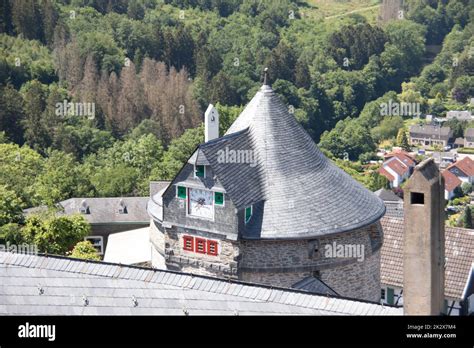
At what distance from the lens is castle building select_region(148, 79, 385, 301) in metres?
45.3

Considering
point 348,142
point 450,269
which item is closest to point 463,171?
point 348,142

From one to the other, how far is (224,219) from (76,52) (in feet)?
400

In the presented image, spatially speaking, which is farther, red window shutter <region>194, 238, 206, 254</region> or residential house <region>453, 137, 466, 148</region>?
residential house <region>453, 137, 466, 148</region>

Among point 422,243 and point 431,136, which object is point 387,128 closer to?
point 431,136

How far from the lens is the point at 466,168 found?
160125 millimetres

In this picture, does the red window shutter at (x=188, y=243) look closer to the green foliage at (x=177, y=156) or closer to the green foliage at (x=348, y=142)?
the green foliage at (x=177, y=156)

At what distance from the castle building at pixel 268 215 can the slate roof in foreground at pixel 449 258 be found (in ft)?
23.0

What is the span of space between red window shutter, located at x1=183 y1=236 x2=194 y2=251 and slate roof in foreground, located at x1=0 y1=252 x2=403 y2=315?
38.1 ft

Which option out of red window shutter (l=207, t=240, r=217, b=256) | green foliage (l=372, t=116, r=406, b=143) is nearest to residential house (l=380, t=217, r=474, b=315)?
red window shutter (l=207, t=240, r=217, b=256)

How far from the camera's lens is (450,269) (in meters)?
55.3

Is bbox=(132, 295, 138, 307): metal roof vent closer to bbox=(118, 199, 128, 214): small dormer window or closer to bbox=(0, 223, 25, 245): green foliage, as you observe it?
bbox=(0, 223, 25, 245): green foliage

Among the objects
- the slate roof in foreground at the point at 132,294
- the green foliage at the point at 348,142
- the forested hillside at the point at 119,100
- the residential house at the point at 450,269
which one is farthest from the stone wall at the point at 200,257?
the green foliage at the point at 348,142

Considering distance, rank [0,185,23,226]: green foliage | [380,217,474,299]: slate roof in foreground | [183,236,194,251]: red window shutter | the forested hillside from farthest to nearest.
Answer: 1. the forested hillside
2. [0,185,23,226]: green foliage
3. [380,217,474,299]: slate roof in foreground
4. [183,236,194,251]: red window shutter

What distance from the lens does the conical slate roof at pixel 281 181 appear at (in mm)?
45375
